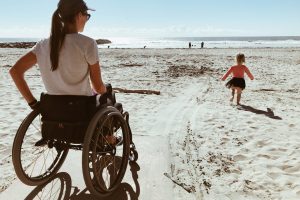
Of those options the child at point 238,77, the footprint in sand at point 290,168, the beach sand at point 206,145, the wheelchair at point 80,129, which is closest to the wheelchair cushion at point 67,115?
the wheelchair at point 80,129

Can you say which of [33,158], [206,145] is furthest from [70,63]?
[206,145]

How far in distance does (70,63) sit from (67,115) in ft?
1.57

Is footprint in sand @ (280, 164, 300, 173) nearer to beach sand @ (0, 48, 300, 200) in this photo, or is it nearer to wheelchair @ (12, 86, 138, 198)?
beach sand @ (0, 48, 300, 200)

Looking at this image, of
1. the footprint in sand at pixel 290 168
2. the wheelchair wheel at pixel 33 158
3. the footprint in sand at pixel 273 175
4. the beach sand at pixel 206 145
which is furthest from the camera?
the footprint in sand at pixel 290 168

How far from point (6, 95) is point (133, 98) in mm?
3579

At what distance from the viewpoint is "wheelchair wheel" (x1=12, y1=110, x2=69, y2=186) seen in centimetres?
292

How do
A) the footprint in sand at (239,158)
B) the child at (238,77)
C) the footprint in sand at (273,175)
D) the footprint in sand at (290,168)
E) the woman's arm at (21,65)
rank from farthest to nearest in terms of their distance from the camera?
the child at (238,77), the footprint in sand at (239,158), the footprint in sand at (290,168), the footprint in sand at (273,175), the woman's arm at (21,65)

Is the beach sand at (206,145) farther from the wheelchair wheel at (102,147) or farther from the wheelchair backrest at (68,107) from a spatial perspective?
the wheelchair backrest at (68,107)

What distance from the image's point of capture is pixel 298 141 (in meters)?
4.98

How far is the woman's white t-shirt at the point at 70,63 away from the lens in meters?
2.71

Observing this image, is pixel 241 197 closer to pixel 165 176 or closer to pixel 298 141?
pixel 165 176

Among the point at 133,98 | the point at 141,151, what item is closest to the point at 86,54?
the point at 141,151

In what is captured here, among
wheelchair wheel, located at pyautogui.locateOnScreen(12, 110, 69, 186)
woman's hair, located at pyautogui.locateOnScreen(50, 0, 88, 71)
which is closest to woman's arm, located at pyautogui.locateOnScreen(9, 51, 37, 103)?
woman's hair, located at pyautogui.locateOnScreen(50, 0, 88, 71)

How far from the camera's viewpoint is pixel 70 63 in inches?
109
